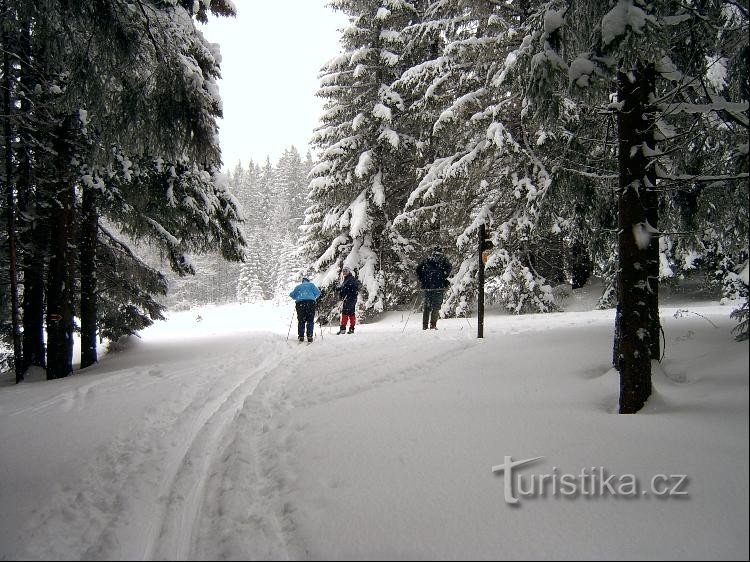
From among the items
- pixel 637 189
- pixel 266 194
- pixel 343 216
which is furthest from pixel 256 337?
pixel 266 194

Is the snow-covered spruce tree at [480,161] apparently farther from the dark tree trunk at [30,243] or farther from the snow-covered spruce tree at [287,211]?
the snow-covered spruce tree at [287,211]

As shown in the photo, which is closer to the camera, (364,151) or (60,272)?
→ (60,272)

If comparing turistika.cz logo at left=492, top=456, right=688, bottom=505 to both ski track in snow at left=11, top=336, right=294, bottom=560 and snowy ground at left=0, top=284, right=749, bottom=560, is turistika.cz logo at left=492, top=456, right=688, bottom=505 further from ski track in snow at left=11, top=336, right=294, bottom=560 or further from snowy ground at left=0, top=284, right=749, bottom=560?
ski track in snow at left=11, top=336, right=294, bottom=560

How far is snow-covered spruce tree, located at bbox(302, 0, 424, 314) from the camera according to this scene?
50.3 ft

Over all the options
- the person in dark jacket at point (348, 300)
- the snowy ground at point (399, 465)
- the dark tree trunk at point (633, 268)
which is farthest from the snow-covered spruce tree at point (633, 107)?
the person in dark jacket at point (348, 300)

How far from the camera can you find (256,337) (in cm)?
1194

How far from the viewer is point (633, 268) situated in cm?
383

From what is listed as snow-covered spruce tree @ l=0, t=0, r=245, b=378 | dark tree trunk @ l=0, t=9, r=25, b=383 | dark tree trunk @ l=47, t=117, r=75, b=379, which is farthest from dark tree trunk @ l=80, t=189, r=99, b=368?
snow-covered spruce tree @ l=0, t=0, r=245, b=378

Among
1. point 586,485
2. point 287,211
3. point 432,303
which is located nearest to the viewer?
point 586,485

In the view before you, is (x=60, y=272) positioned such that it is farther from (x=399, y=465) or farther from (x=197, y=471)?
(x=399, y=465)

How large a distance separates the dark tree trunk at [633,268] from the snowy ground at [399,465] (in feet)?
0.76

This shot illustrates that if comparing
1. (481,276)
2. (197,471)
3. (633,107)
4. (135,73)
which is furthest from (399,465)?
(481,276)

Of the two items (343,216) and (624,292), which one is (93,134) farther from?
(624,292)

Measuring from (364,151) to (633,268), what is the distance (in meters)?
13.0
